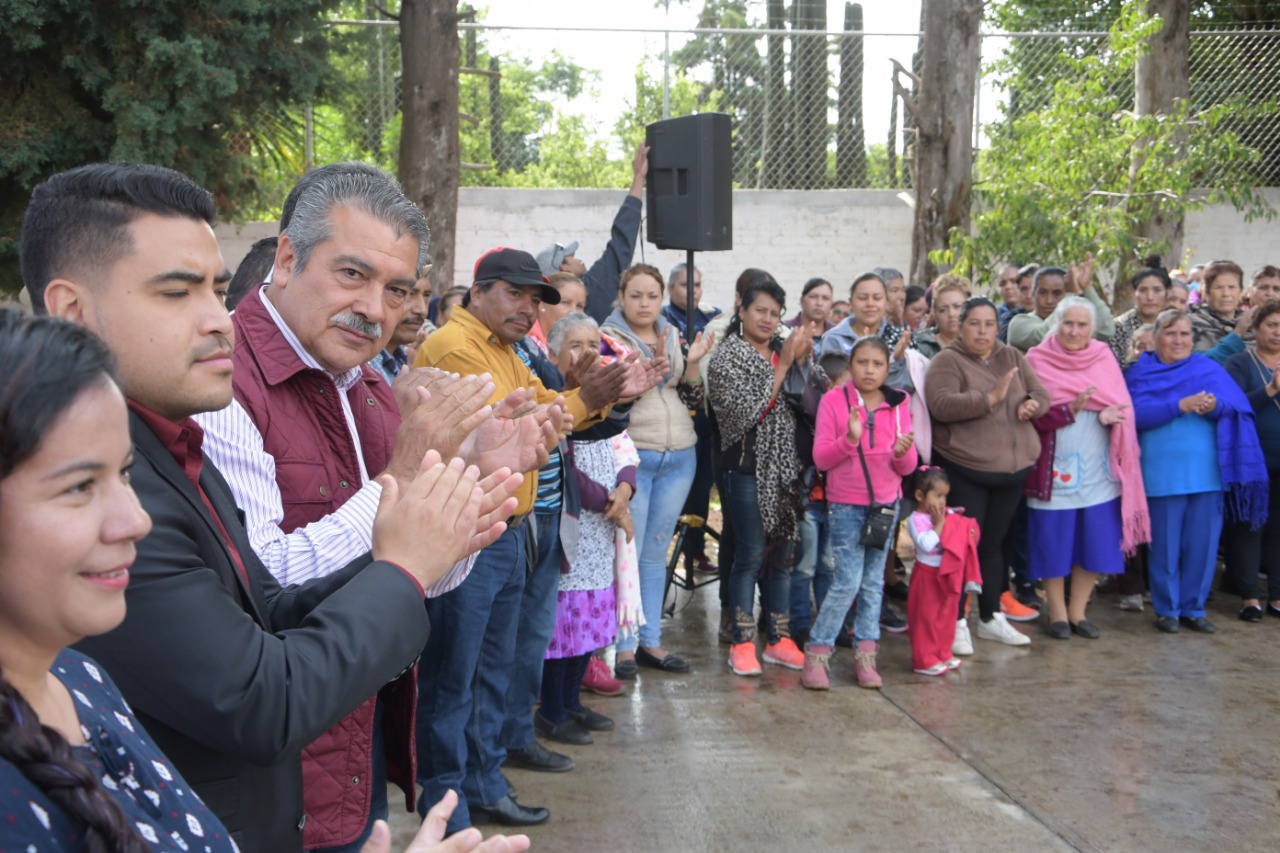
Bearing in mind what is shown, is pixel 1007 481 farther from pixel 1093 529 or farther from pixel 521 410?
pixel 521 410

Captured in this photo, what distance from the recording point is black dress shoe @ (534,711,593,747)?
16.3 ft

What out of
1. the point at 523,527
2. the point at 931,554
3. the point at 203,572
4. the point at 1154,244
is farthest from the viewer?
the point at 1154,244

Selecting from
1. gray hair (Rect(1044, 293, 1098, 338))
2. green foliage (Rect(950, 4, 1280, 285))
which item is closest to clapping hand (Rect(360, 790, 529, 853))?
gray hair (Rect(1044, 293, 1098, 338))

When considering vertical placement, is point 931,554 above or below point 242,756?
below

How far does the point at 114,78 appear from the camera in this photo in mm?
7945

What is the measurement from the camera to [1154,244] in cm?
1027

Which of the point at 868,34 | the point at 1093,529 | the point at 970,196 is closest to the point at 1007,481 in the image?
the point at 1093,529

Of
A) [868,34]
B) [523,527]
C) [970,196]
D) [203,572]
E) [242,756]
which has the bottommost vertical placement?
[523,527]

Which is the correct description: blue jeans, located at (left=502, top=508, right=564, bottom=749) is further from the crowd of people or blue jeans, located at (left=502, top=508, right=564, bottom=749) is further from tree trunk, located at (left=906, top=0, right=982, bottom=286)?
tree trunk, located at (left=906, top=0, right=982, bottom=286)

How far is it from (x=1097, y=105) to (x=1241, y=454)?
402cm

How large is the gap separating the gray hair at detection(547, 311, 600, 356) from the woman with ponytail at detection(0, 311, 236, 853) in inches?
144

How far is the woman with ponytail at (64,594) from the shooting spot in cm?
102

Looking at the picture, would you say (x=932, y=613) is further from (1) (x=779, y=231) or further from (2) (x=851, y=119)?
(2) (x=851, y=119)

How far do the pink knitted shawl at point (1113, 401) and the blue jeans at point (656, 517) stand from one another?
2.35 metres
